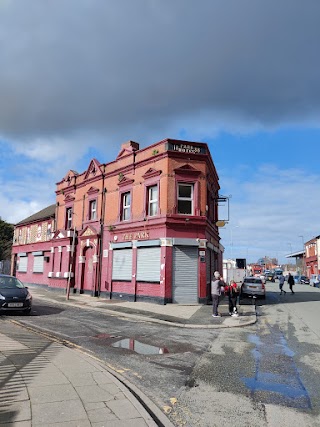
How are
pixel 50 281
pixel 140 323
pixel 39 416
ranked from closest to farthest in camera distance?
pixel 39 416, pixel 140 323, pixel 50 281

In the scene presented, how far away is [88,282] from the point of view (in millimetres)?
23875

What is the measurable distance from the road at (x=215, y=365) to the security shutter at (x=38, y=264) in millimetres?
19296

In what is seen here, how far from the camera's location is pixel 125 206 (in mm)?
22266

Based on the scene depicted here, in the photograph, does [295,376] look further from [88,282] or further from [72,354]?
[88,282]

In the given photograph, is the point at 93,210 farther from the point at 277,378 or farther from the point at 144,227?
the point at 277,378

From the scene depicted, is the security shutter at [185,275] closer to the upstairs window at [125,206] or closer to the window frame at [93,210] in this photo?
the upstairs window at [125,206]

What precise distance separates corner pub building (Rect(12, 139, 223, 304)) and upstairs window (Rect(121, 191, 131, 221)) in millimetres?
66

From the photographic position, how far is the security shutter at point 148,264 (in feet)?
62.5

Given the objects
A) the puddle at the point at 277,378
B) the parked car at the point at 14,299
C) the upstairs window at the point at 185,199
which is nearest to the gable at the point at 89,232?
the upstairs window at the point at 185,199

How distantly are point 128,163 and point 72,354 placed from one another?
1626 centimetres

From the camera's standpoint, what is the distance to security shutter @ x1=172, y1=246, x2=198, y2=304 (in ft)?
60.6

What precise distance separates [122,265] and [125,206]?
3787 mm

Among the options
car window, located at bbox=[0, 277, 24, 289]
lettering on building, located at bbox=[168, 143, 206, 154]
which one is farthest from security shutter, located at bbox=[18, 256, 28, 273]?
lettering on building, located at bbox=[168, 143, 206, 154]

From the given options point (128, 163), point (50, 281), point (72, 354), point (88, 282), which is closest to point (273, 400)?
point (72, 354)
